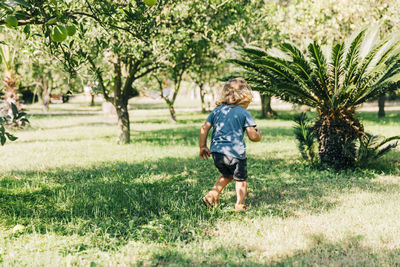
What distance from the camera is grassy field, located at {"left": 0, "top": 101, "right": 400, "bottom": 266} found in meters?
3.26

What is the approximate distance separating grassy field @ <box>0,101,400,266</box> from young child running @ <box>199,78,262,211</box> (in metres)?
0.31

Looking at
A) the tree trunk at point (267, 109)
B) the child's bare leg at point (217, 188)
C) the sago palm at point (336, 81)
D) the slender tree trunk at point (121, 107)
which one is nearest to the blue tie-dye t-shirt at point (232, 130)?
the child's bare leg at point (217, 188)

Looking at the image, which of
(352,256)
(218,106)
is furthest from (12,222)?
(352,256)

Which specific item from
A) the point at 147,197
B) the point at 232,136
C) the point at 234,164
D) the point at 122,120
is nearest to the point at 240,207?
the point at 234,164

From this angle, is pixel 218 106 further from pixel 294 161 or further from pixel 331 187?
pixel 294 161

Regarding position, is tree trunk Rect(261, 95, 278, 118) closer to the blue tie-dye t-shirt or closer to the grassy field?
the grassy field

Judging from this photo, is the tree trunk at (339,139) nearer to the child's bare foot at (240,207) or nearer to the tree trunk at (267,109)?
the child's bare foot at (240,207)

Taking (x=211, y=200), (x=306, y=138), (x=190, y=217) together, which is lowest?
(x=190, y=217)

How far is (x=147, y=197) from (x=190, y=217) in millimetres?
1075

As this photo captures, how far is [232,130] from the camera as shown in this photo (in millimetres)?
4457

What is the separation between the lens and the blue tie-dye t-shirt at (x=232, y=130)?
4.43 metres

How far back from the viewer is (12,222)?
418cm

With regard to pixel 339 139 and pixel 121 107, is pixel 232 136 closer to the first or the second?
pixel 339 139

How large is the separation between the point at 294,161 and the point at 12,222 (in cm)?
597
